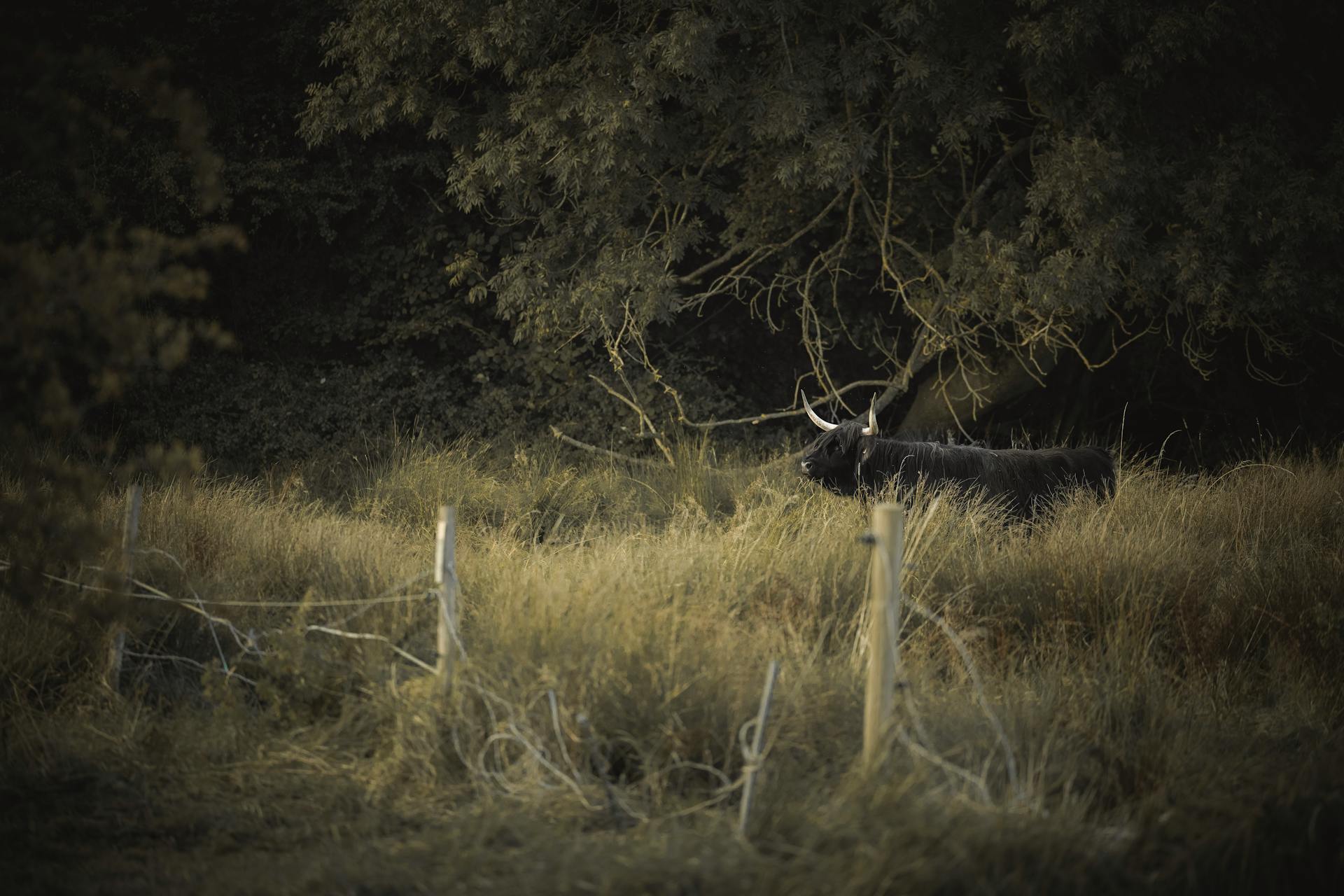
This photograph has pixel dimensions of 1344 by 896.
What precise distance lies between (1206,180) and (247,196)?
28.3ft

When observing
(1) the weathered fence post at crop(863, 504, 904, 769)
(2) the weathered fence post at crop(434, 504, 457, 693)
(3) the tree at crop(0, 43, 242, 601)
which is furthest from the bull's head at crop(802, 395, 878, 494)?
(3) the tree at crop(0, 43, 242, 601)

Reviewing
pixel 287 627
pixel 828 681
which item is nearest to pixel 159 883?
pixel 287 627

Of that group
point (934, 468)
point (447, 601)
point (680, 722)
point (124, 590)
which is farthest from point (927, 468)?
point (124, 590)

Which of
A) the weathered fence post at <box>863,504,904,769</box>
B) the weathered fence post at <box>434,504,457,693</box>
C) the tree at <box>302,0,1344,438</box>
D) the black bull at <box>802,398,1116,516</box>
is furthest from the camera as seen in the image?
the tree at <box>302,0,1344,438</box>

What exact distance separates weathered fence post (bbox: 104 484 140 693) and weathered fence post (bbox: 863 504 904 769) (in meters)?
2.84

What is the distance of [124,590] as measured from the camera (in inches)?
182

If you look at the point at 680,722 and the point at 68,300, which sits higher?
the point at 68,300

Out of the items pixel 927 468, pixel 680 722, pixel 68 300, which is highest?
pixel 68 300

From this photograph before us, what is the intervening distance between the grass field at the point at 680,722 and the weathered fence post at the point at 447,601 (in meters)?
0.10

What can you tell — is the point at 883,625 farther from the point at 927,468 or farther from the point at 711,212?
the point at 711,212

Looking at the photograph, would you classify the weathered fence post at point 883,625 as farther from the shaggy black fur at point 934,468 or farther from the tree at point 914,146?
the tree at point 914,146

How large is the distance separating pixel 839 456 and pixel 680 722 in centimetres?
400

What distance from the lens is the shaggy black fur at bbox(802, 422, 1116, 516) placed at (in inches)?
303

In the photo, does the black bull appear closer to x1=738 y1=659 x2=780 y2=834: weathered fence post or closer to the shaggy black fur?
the shaggy black fur
